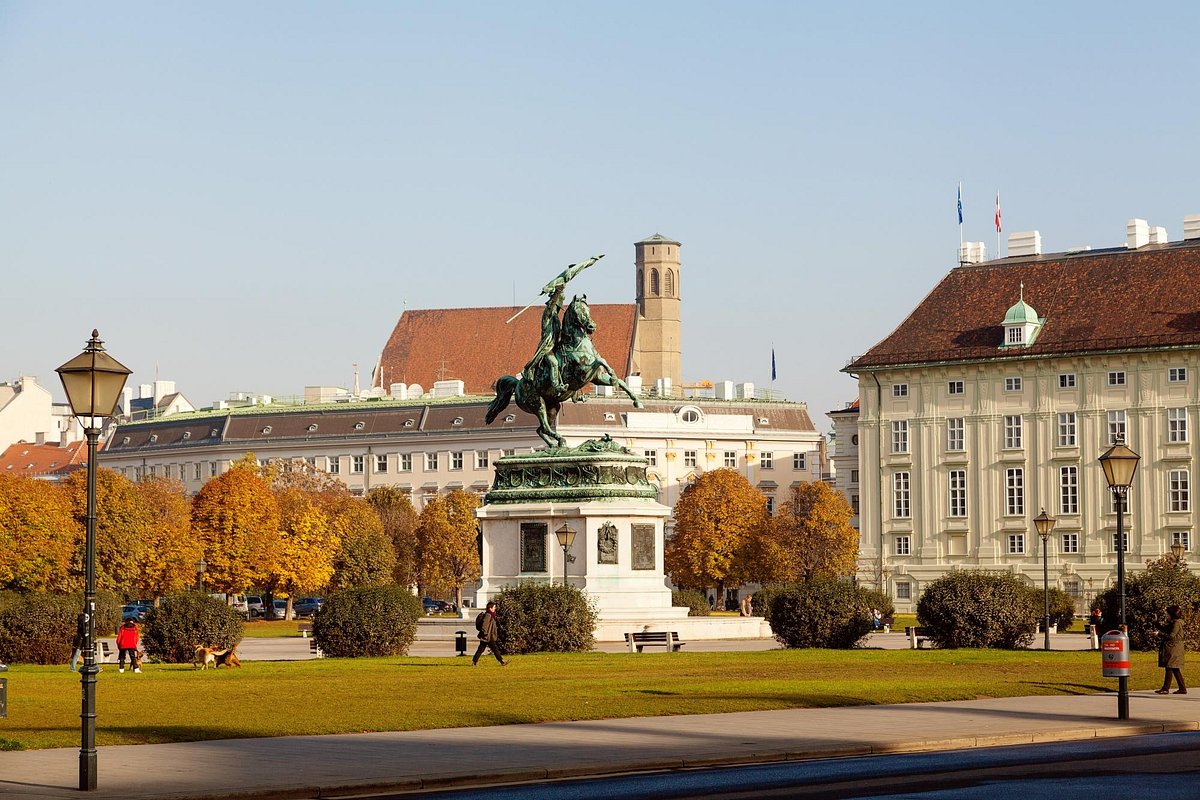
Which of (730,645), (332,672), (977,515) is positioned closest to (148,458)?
(977,515)

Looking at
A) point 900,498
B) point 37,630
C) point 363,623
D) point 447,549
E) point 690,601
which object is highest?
point 900,498

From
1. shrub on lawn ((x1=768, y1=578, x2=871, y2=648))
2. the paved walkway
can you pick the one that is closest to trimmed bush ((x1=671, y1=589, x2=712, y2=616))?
shrub on lawn ((x1=768, y1=578, x2=871, y2=648))

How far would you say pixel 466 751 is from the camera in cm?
2631

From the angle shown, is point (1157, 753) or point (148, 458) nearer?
point (1157, 753)

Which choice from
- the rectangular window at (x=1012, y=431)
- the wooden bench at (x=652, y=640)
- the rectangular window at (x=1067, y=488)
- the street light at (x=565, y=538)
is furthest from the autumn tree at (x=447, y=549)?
the wooden bench at (x=652, y=640)

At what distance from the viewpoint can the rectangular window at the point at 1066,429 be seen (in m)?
116

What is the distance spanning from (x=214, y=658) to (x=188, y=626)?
2.98 metres

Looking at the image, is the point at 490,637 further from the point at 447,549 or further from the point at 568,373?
the point at 447,549

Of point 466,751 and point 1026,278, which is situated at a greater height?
point 1026,278

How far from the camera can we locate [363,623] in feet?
168

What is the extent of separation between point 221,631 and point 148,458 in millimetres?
135101

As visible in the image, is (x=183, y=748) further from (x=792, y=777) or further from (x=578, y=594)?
(x=578, y=594)

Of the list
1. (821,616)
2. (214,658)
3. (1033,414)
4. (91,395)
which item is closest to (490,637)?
(214,658)

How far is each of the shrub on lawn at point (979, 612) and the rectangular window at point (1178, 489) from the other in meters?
62.0
